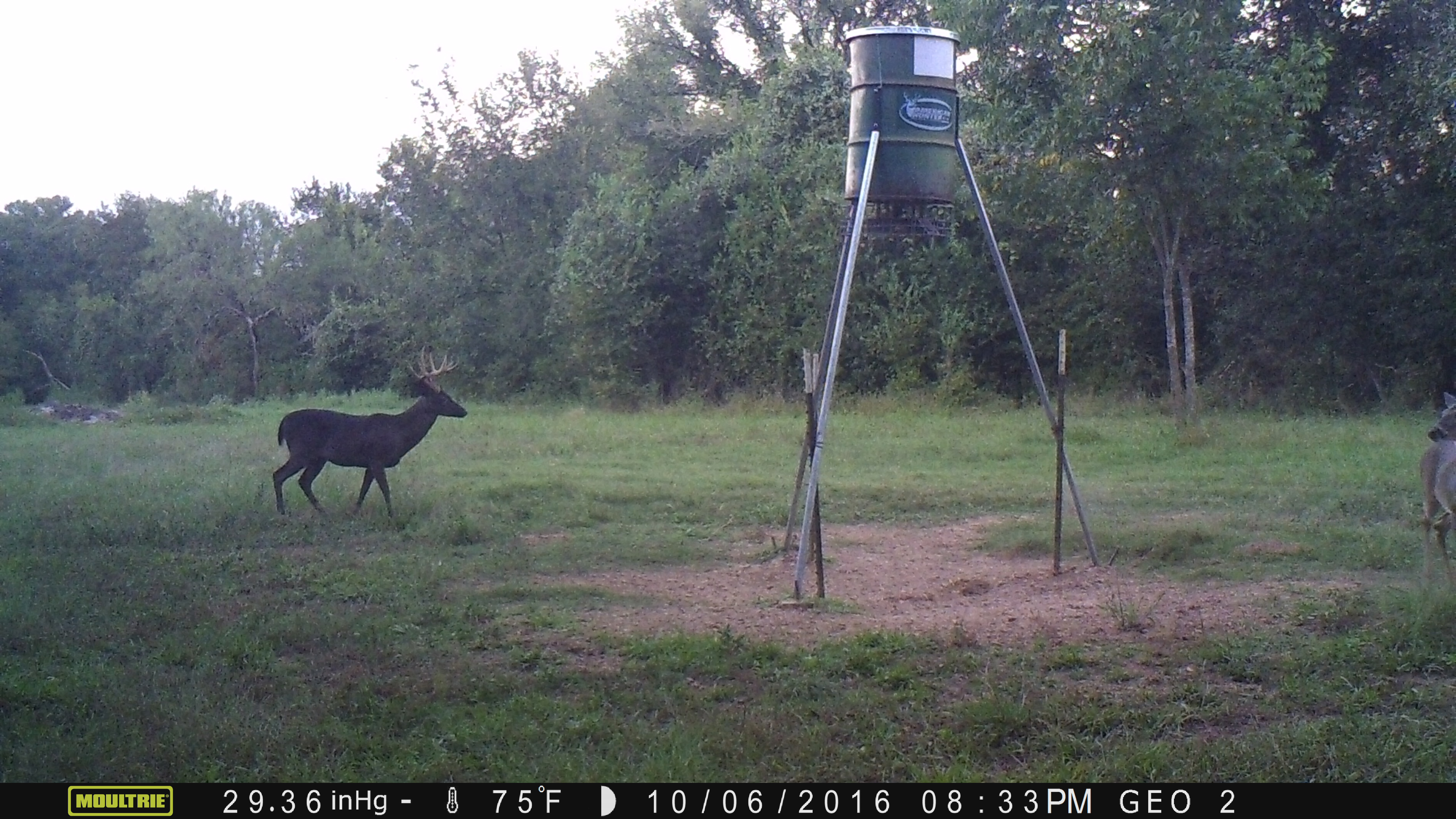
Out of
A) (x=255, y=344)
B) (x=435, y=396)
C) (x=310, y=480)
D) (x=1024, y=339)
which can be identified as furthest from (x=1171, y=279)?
(x=255, y=344)

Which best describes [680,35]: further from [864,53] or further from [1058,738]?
[1058,738]

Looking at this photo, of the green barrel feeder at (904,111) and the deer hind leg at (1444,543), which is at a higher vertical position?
the green barrel feeder at (904,111)

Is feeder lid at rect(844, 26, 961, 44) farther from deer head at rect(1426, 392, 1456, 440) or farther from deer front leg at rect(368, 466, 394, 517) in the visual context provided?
deer front leg at rect(368, 466, 394, 517)

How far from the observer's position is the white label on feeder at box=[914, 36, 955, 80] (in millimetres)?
8266

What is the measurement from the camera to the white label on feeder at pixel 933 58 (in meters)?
8.27

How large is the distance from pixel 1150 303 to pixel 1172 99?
21.4ft

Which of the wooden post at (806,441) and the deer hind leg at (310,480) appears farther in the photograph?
the deer hind leg at (310,480)

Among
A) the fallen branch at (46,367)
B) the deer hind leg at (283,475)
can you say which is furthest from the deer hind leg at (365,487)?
the fallen branch at (46,367)

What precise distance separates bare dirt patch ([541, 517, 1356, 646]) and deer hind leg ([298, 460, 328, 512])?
11.8 ft

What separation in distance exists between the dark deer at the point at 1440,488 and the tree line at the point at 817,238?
679cm

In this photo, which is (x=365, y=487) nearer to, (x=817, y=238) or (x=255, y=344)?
(x=817, y=238)

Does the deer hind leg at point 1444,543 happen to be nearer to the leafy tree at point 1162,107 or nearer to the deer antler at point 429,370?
the deer antler at point 429,370

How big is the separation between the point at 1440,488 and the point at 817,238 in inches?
606

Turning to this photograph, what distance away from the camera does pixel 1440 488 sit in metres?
7.14
